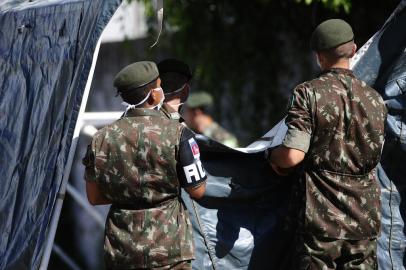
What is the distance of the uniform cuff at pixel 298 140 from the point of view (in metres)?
3.77

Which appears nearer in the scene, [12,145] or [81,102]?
[81,102]

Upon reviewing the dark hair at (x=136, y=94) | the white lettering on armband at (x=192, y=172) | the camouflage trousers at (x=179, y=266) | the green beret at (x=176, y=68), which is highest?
the green beret at (x=176, y=68)

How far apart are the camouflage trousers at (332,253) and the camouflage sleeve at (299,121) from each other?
18.5 inches

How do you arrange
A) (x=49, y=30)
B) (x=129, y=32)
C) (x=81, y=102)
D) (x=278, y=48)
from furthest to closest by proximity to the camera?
(x=129, y=32)
(x=278, y=48)
(x=49, y=30)
(x=81, y=102)

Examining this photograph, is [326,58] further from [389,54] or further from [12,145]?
[12,145]

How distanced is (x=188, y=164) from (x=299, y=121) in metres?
0.57

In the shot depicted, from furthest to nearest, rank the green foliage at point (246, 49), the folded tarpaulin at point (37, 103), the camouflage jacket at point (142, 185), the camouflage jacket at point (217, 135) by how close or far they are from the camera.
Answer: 1. the green foliage at point (246, 49)
2. the camouflage jacket at point (217, 135)
3. the folded tarpaulin at point (37, 103)
4. the camouflage jacket at point (142, 185)

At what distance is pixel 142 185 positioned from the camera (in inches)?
146

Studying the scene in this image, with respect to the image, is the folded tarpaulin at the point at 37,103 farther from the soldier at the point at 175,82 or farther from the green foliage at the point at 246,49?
the green foliage at the point at 246,49

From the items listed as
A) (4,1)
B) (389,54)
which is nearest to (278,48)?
(4,1)

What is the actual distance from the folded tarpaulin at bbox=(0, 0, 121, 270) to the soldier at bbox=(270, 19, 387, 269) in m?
1.06

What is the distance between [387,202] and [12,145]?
2.19 meters

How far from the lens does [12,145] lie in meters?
4.75

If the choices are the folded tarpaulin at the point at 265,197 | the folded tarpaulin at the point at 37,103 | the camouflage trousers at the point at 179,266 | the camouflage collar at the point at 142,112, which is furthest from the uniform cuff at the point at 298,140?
the folded tarpaulin at the point at 37,103
